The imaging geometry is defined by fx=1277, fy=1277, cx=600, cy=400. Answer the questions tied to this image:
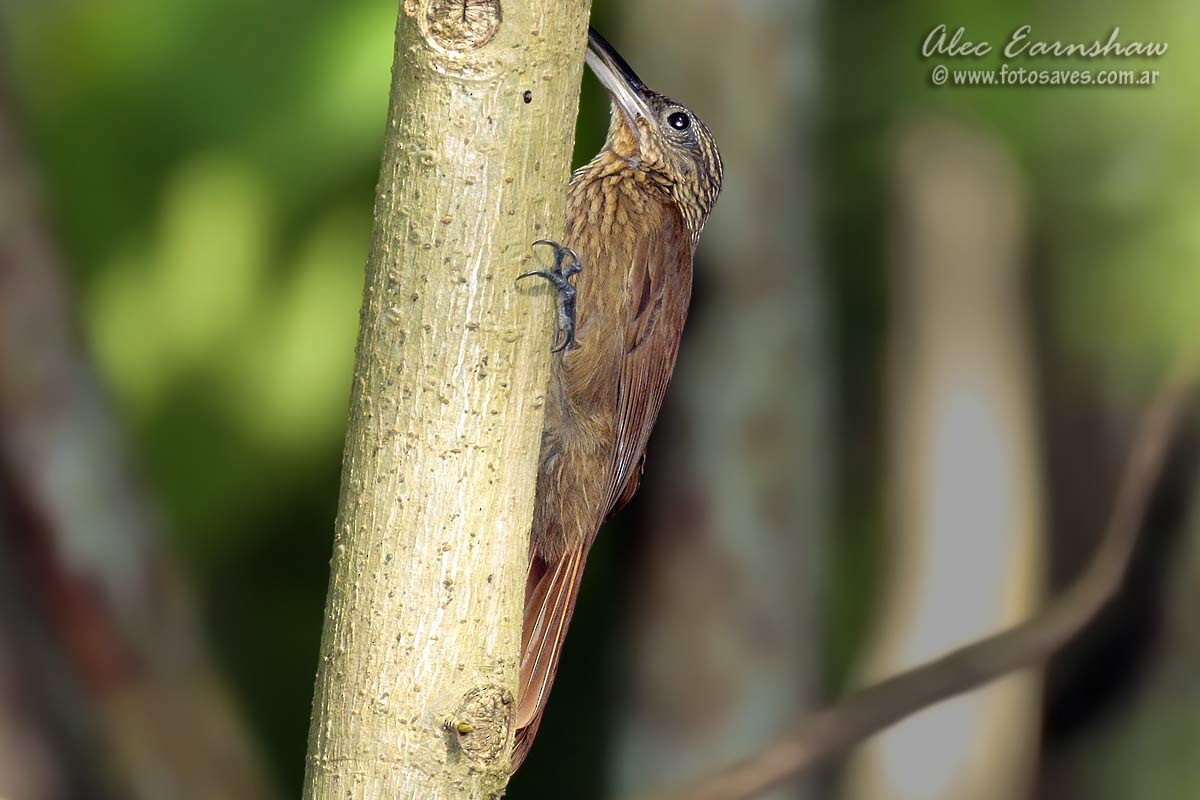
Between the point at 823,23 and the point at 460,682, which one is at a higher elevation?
the point at 823,23

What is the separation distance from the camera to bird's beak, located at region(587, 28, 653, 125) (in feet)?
6.96

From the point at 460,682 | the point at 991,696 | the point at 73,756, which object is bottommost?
the point at 73,756

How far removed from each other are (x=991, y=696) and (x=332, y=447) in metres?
1.74

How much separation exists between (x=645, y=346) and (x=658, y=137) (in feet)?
1.63

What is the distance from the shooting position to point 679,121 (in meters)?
2.22

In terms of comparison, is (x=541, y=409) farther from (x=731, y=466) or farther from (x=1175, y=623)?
(x=1175, y=623)

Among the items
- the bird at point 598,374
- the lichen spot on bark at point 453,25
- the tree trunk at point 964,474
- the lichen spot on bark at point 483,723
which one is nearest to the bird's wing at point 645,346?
the bird at point 598,374

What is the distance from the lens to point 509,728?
1149 mm

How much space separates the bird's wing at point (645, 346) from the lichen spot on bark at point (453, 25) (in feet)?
2.77

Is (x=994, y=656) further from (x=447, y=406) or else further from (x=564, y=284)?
(x=447, y=406)

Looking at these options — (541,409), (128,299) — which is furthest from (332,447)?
(541,409)

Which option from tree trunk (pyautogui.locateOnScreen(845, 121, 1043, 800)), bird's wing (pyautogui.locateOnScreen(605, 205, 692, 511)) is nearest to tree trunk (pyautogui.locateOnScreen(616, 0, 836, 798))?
tree trunk (pyautogui.locateOnScreen(845, 121, 1043, 800))

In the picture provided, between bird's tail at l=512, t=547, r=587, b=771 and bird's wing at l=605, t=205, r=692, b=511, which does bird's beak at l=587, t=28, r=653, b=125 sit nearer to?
bird's wing at l=605, t=205, r=692, b=511

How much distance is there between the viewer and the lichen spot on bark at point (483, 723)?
111cm
